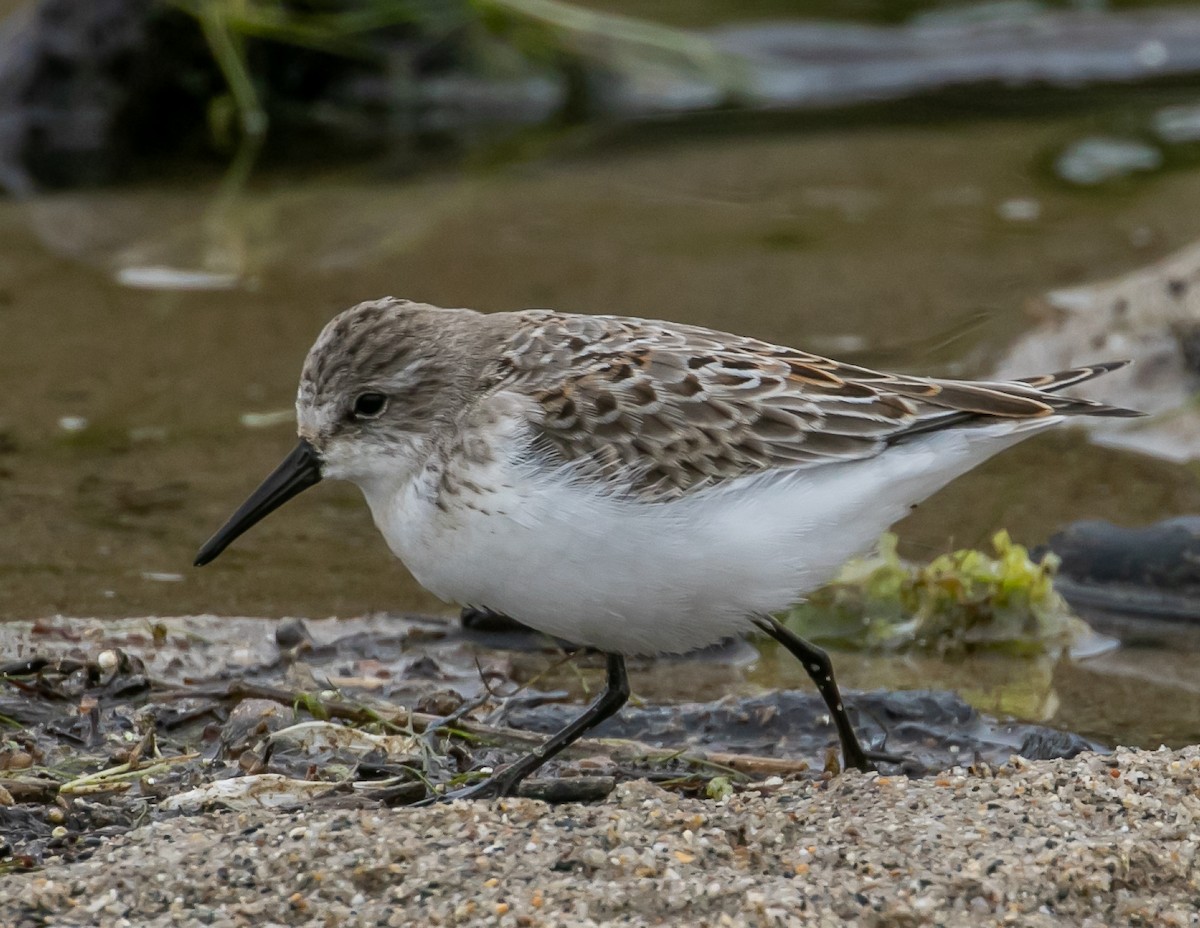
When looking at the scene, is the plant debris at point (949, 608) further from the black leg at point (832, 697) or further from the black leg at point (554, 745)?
the black leg at point (554, 745)

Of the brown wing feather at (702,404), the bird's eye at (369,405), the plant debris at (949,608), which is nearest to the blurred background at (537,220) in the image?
the plant debris at (949,608)

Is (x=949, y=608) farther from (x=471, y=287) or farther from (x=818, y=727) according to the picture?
(x=471, y=287)

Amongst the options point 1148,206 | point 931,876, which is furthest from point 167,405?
point 1148,206

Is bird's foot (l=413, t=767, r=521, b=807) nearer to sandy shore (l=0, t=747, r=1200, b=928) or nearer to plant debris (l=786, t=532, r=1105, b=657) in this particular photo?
sandy shore (l=0, t=747, r=1200, b=928)

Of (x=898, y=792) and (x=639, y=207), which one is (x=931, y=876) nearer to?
(x=898, y=792)

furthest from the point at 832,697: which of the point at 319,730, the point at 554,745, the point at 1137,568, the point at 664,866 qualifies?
the point at 1137,568

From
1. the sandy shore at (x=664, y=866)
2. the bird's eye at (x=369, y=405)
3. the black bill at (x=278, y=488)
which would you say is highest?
the bird's eye at (x=369, y=405)
